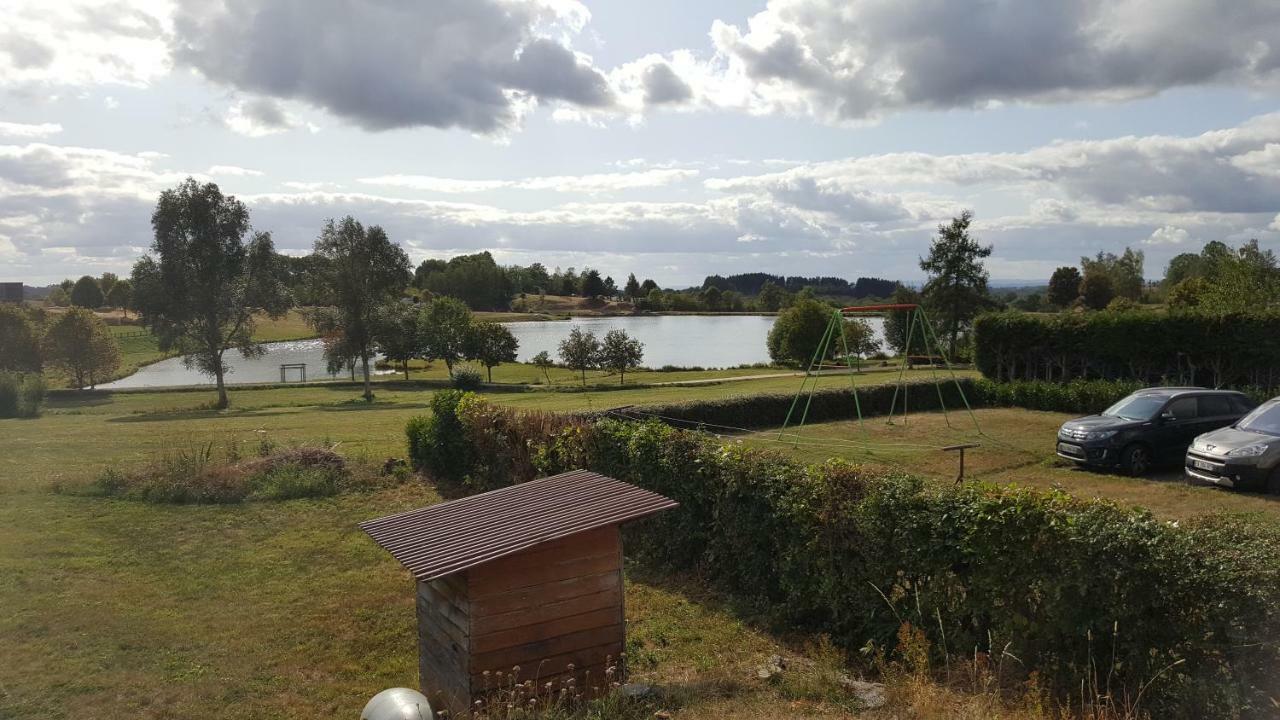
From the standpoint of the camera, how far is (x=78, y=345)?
5094 cm

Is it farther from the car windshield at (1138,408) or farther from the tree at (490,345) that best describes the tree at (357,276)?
the car windshield at (1138,408)

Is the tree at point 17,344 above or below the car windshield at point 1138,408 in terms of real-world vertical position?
above

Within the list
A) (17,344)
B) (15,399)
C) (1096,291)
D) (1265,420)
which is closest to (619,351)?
(15,399)

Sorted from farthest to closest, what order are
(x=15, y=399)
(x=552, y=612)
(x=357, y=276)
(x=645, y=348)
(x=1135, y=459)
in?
(x=645, y=348) → (x=357, y=276) → (x=15, y=399) → (x=1135, y=459) → (x=552, y=612)

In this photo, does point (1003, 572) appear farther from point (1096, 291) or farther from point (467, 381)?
point (1096, 291)

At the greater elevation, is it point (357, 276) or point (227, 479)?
point (357, 276)

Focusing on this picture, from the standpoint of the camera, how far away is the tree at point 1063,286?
89625 millimetres

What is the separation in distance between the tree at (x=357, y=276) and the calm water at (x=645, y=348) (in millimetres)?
14627

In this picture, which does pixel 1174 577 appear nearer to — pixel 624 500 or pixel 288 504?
pixel 624 500

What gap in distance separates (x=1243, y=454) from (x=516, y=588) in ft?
44.9

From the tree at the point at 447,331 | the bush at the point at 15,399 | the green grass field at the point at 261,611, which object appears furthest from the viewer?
the tree at the point at 447,331

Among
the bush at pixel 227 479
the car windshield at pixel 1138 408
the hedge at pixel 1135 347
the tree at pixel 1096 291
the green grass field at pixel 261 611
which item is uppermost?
the tree at pixel 1096 291

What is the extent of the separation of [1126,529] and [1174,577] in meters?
0.48

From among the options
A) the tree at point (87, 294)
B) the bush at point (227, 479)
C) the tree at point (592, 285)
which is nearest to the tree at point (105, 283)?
the tree at point (87, 294)
